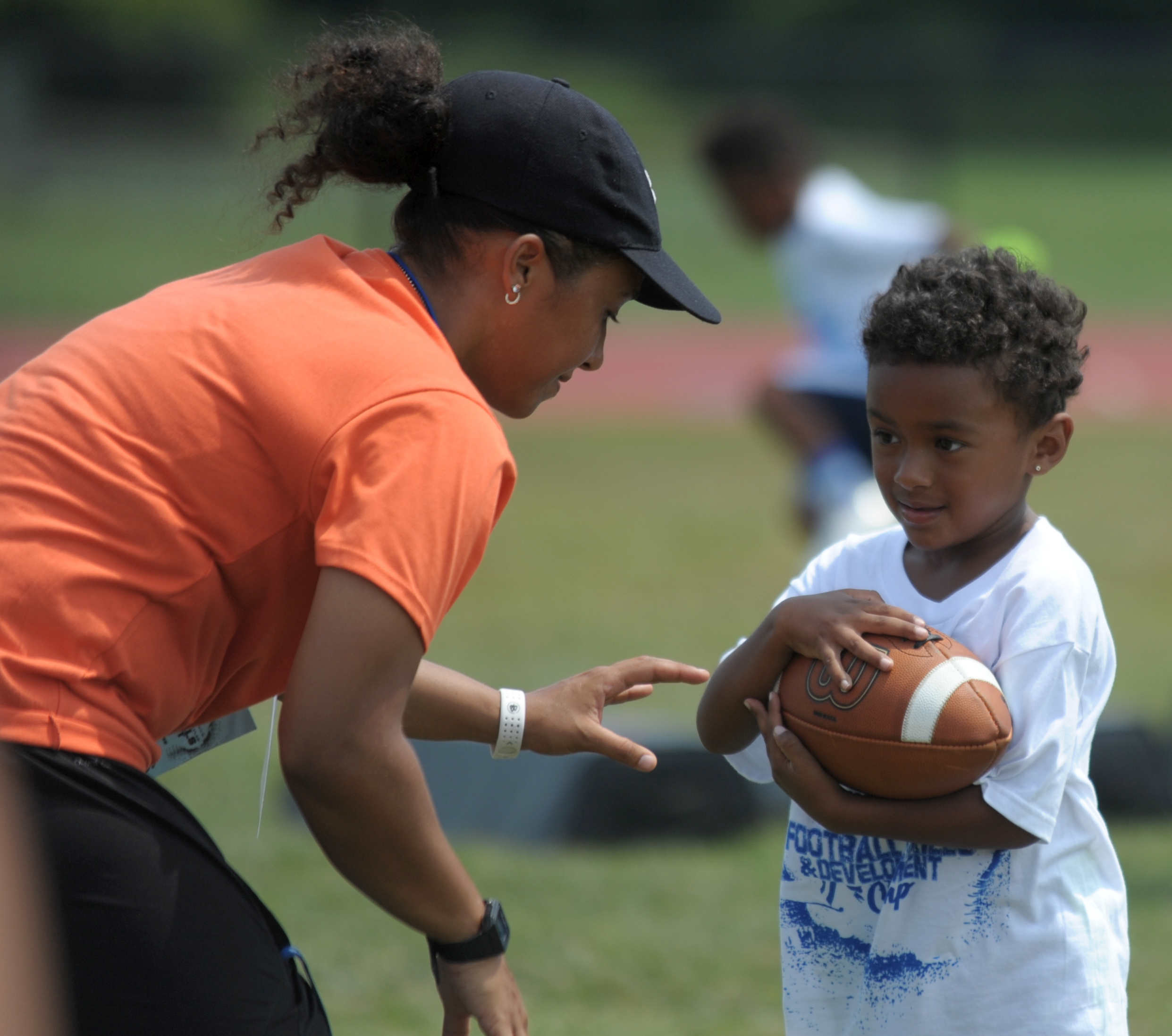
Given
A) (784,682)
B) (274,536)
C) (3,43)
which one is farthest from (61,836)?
(3,43)

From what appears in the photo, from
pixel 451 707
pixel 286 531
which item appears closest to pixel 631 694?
pixel 451 707

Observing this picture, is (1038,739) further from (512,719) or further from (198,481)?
(198,481)

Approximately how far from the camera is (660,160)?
30.1 meters

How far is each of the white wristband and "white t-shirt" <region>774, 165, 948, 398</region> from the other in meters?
4.15

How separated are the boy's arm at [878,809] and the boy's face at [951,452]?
1.35ft

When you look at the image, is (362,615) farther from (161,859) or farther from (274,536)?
(161,859)

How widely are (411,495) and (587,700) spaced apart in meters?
0.76

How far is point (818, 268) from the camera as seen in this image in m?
7.12

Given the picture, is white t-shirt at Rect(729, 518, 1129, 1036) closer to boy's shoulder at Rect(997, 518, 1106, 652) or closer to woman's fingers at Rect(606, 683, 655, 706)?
boy's shoulder at Rect(997, 518, 1106, 652)

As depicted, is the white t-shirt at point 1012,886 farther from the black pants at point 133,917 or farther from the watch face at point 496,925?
the black pants at point 133,917

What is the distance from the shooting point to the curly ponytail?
2.49m

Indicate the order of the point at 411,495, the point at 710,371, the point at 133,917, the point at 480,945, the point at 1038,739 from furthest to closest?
1. the point at 710,371
2. the point at 1038,739
3. the point at 480,945
4. the point at 133,917
5. the point at 411,495

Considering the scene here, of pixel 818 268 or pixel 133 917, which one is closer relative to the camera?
pixel 133 917

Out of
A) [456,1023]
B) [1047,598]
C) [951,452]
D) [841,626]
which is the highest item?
[951,452]
